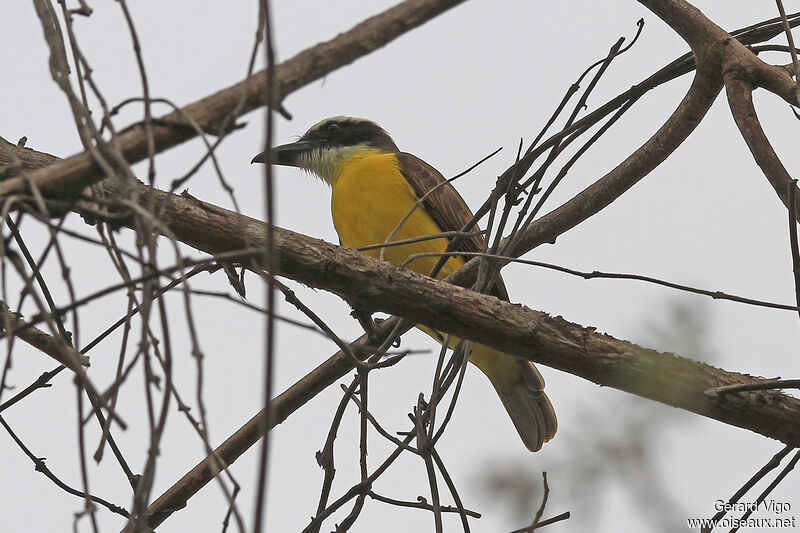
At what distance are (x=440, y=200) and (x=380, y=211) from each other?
1.05 feet

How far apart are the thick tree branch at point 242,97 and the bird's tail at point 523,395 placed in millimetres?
3086

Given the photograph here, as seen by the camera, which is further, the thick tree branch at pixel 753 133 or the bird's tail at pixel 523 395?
the bird's tail at pixel 523 395

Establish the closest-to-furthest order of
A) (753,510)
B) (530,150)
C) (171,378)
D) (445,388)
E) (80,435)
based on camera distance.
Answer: (171,378) < (80,435) < (753,510) < (445,388) < (530,150)

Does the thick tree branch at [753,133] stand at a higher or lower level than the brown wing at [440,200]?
lower

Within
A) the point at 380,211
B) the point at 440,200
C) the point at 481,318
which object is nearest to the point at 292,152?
the point at 380,211

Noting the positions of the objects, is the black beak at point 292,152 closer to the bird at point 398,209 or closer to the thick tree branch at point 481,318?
the bird at point 398,209

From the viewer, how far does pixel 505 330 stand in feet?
9.16

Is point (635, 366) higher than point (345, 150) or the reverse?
the reverse

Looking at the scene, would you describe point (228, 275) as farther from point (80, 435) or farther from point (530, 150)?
point (80, 435)

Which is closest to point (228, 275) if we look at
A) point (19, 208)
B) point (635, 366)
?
point (635, 366)

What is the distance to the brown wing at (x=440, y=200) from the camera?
4.94 metres

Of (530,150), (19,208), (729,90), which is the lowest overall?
(19,208)

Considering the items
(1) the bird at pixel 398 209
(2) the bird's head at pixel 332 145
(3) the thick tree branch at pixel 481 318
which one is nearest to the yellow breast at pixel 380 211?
(1) the bird at pixel 398 209

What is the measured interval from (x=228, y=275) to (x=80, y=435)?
1647 mm
